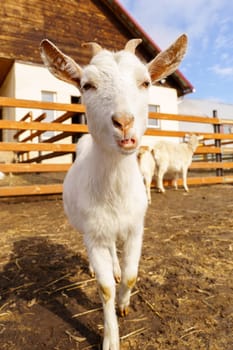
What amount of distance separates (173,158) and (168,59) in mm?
5913

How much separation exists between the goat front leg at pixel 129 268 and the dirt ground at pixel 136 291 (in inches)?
4.2

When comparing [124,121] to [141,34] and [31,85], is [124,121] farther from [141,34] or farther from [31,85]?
[141,34]

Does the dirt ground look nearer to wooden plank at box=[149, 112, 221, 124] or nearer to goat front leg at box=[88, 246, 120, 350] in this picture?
goat front leg at box=[88, 246, 120, 350]

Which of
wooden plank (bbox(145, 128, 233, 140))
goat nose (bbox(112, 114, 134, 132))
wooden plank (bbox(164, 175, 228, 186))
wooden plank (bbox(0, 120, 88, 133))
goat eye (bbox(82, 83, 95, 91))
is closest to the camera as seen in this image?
goat nose (bbox(112, 114, 134, 132))

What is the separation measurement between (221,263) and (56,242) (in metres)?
1.90

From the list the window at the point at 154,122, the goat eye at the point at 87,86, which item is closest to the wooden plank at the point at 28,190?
the goat eye at the point at 87,86

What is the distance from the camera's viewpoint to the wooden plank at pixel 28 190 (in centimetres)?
564

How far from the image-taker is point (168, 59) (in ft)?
6.46

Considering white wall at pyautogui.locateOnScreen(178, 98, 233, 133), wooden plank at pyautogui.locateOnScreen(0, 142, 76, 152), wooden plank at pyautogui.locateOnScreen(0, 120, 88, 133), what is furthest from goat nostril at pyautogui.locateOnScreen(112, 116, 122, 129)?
white wall at pyautogui.locateOnScreen(178, 98, 233, 133)

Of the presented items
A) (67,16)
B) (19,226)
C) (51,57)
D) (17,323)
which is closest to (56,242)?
(19,226)

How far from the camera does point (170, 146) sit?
799 cm

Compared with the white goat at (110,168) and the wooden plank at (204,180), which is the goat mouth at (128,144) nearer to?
the white goat at (110,168)

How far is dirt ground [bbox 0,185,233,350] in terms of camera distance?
1.77 metres

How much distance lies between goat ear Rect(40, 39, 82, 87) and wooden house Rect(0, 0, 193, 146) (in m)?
10.5
